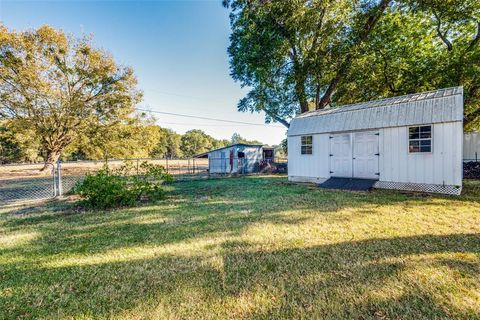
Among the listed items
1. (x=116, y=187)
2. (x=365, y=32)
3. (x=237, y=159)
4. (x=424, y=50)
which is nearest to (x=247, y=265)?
(x=116, y=187)

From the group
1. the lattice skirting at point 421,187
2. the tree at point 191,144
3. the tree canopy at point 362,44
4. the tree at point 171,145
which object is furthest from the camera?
the tree at point 191,144

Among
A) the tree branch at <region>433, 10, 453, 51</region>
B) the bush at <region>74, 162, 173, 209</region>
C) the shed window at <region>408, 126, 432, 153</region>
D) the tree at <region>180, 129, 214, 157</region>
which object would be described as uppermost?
the tree branch at <region>433, 10, 453, 51</region>

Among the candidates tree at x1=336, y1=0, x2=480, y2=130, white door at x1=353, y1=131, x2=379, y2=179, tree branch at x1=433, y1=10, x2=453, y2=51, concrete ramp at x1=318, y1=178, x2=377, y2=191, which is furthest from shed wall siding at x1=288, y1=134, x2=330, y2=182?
tree branch at x1=433, y1=10, x2=453, y2=51

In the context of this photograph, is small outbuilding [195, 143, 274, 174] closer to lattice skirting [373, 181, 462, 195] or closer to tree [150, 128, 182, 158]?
lattice skirting [373, 181, 462, 195]

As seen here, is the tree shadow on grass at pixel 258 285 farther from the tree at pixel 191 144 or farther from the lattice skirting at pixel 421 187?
the tree at pixel 191 144

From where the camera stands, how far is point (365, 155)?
30.6 ft

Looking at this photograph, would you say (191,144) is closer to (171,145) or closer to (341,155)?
(171,145)

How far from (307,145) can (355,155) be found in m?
2.36

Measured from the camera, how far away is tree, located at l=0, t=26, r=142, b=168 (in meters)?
18.5

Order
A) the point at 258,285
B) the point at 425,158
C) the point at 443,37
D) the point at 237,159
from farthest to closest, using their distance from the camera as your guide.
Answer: the point at 237,159
the point at 443,37
the point at 425,158
the point at 258,285

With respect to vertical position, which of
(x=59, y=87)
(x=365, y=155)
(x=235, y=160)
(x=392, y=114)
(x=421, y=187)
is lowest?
(x=421, y=187)

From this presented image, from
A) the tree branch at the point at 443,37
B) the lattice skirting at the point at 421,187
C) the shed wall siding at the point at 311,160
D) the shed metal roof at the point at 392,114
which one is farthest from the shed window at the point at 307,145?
the tree branch at the point at 443,37

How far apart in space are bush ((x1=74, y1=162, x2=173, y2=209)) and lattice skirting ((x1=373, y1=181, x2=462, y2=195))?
811 cm

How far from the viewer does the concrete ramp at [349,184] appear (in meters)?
8.67
